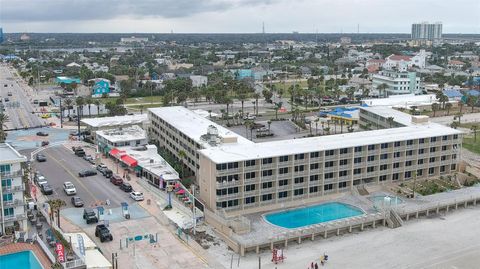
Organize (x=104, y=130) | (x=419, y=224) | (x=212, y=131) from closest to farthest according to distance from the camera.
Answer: (x=419, y=224), (x=212, y=131), (x=104, y=130)

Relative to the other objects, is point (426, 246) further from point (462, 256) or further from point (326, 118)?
point (326, 118)

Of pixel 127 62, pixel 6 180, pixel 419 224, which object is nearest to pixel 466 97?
pixel 419 224

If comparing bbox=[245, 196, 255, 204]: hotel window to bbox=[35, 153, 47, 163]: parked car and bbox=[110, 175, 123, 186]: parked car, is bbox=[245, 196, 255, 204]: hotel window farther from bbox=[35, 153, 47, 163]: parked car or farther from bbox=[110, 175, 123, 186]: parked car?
bbox=[35, 153, 47, 163]: parked car

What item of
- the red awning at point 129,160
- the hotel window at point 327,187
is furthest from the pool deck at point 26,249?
the hotel window at point 327,187

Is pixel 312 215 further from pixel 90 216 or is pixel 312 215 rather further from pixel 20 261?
pixel 20 261

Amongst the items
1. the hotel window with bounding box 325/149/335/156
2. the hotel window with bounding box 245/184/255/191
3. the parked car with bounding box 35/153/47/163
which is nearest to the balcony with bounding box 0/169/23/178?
the hotel window with bounding box 245/184/255/191

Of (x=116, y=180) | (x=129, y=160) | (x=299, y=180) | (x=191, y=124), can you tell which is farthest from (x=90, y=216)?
(x=191, y=124)
